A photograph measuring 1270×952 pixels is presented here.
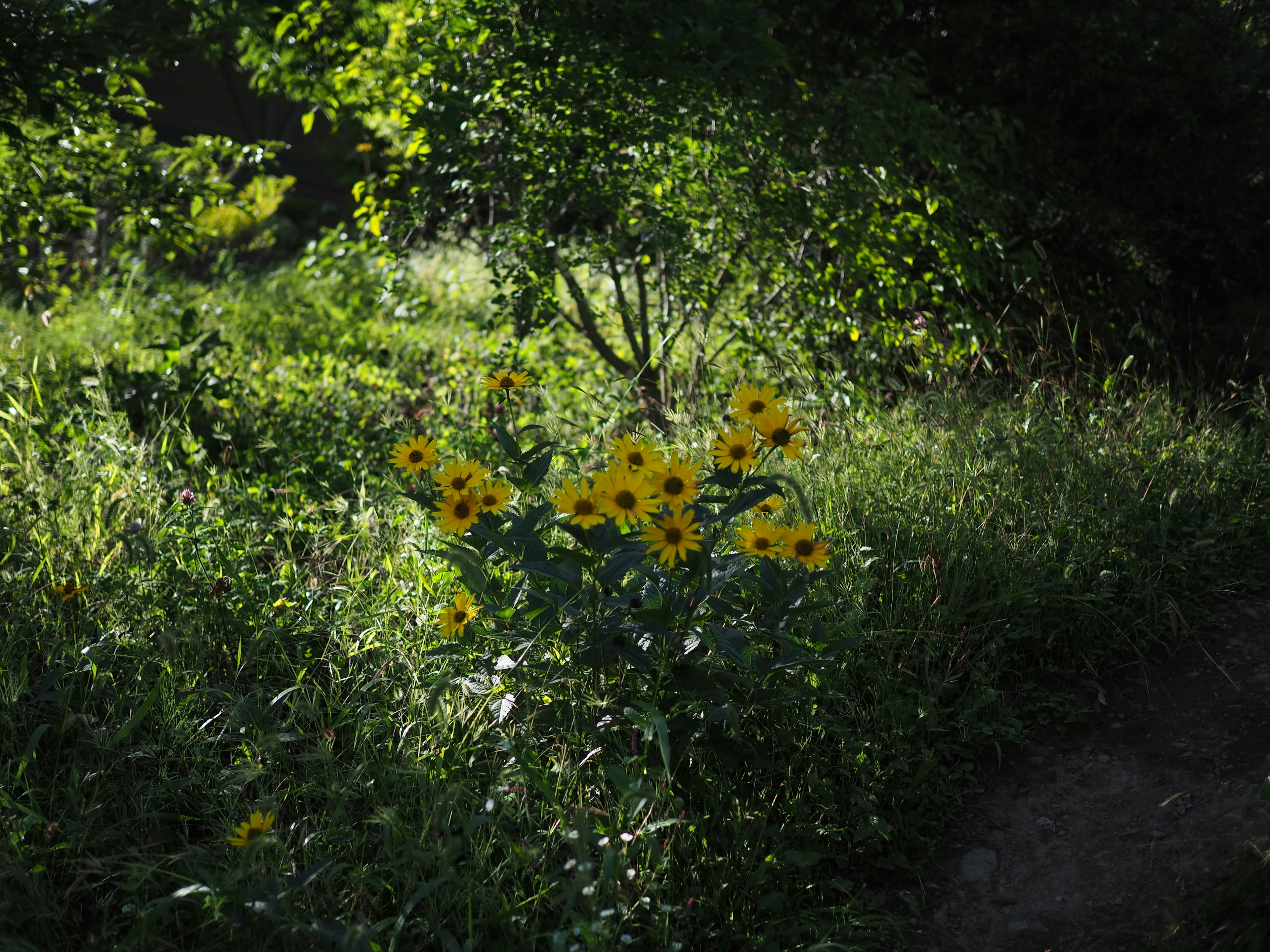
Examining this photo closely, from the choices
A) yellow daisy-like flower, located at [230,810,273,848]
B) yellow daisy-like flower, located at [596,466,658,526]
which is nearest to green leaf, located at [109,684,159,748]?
yellow daisy-like flower, located at [230,810,273,848]

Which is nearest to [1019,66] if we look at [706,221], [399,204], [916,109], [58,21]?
[916,109]

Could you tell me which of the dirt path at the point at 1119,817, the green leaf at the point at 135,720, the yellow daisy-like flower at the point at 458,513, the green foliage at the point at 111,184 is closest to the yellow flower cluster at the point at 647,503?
the yellow daisy-like flower at the point at 458,513

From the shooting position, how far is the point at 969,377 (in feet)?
12.7

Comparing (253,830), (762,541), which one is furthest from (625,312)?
(253,830)

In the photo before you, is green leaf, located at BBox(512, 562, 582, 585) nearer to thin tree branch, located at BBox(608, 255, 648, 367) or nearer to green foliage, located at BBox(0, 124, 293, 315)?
thin tree branch, located at BBox(608, 255, 648, 367)

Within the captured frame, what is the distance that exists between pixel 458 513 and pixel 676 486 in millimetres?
492

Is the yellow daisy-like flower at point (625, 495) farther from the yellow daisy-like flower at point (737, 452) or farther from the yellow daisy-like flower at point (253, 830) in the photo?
the yellow daisy-like flower at point (253, 830)

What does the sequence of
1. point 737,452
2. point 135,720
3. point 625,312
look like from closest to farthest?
point 737,452
point 135,720
point 625,312

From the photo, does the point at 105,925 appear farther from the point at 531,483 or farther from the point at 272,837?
the point at 531,483

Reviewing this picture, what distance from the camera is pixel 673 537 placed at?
1.87m

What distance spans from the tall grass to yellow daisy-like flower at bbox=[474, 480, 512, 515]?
0.35 metres

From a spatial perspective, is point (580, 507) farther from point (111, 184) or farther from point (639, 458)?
point (111, 184)

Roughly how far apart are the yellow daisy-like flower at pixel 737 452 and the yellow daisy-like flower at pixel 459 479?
53 centimetres

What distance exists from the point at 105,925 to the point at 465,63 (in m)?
3.47
